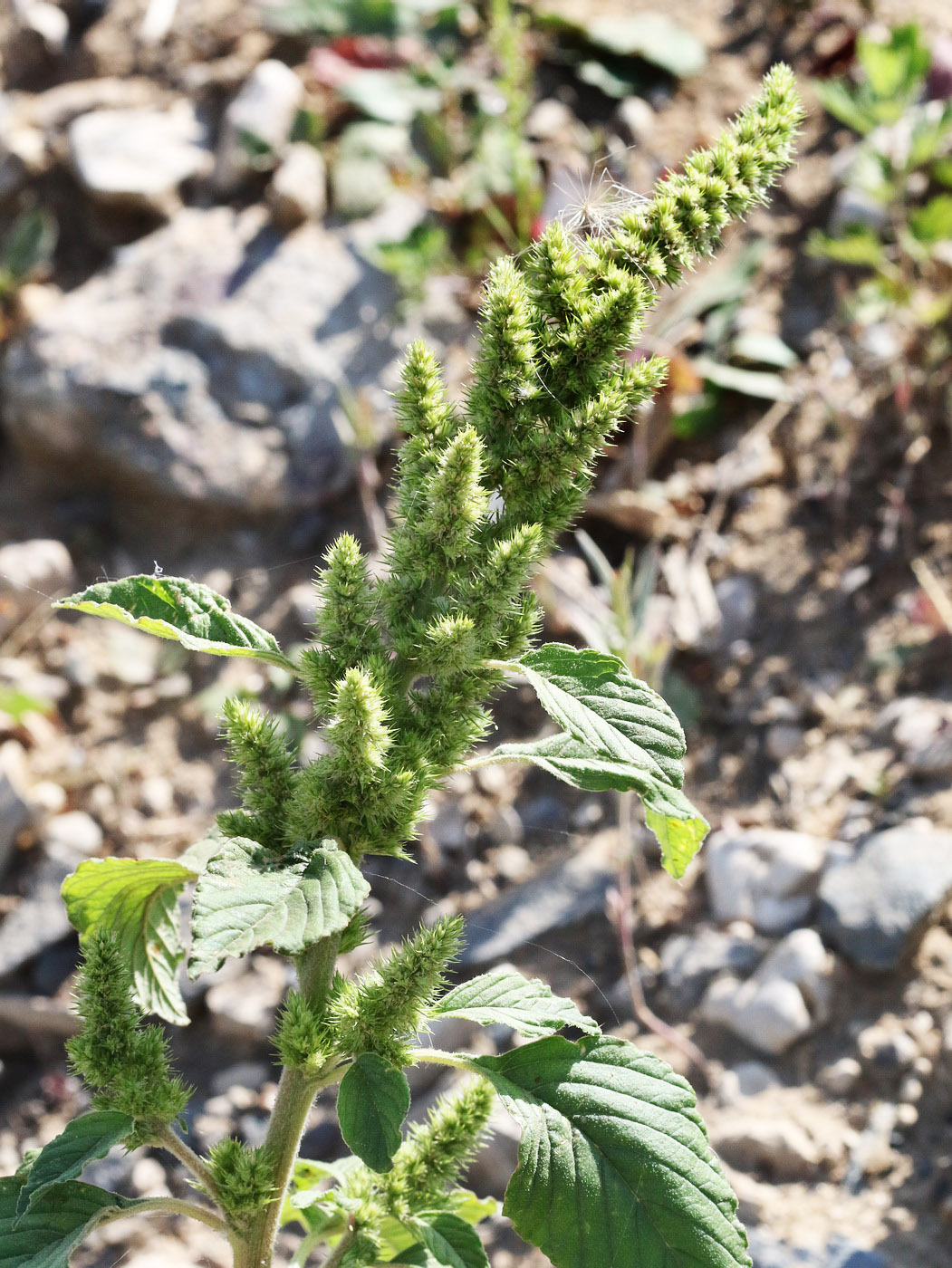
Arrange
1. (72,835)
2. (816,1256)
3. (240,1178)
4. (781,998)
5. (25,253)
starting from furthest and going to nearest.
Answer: (25,253) → (72,835) → (781,998) → (816,1256) → (240,1178)

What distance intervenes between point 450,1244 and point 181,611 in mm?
917

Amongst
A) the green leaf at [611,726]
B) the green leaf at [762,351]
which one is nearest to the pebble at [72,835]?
the green leaf at [611,726]

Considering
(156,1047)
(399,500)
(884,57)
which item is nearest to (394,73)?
(884,57)

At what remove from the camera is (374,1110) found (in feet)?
4.51

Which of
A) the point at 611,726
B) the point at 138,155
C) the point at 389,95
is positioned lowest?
the point at 138,155

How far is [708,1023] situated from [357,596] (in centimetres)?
217

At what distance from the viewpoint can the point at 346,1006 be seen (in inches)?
55.9

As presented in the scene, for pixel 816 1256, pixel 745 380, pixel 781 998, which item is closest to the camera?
pixel 816 1256

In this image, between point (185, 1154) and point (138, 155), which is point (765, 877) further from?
point (138, 155)

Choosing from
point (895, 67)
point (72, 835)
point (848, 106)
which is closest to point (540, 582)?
point (72, 835)

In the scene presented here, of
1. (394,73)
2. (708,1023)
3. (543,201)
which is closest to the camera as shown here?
(708,1023)

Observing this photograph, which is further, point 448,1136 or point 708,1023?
point 708,1023

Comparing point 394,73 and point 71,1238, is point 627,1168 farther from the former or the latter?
point 394,73

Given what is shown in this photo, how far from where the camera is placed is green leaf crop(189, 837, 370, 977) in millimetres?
1150
